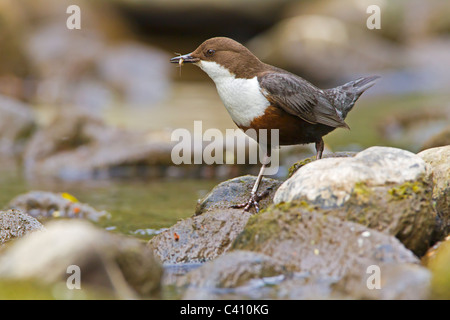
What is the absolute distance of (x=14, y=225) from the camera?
4812 millimetres

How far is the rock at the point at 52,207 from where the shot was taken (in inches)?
253

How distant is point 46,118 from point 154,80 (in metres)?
6.26

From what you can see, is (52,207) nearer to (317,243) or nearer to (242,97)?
(242,97)

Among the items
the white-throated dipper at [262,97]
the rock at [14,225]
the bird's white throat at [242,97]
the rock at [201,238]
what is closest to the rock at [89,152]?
the rock at [14,225]

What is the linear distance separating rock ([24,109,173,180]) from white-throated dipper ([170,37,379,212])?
3645 mm

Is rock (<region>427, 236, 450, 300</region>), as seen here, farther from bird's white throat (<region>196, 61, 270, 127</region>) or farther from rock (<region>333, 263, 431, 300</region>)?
bird's white throat (<region>196, 61, 270, 127</region>)

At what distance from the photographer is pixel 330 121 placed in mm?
4957

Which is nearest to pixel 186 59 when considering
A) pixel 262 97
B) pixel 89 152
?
pixel 262 97

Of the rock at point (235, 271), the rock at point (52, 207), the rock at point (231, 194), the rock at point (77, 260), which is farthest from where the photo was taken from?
the rock at point (52, 207)

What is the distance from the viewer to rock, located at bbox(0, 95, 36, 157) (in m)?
10.1

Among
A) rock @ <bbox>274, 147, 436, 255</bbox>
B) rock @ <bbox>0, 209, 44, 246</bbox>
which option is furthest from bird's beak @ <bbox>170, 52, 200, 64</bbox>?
rock @ <bbox>0, 209, 44, 246</bbox>

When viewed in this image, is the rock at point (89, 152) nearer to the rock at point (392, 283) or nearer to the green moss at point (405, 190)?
the green moss at point (405, 190)

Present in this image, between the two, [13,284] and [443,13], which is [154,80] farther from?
[13,284]

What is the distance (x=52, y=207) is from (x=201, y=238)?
8.42 feet
